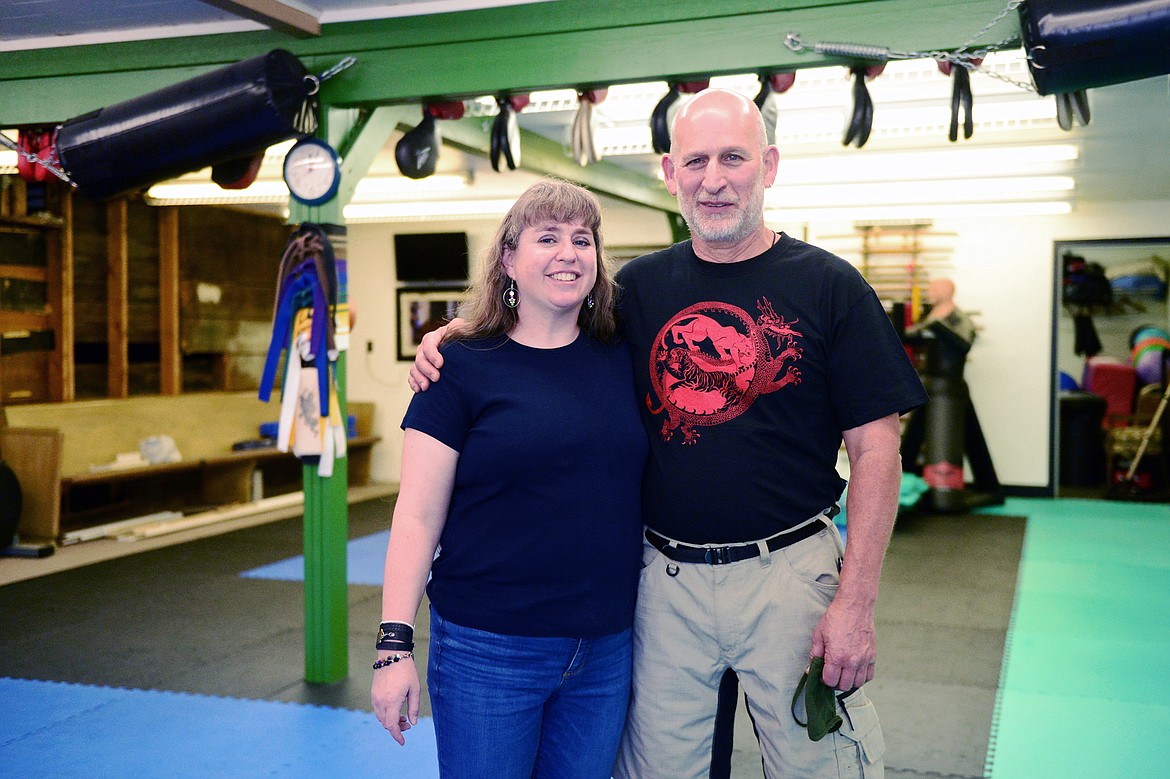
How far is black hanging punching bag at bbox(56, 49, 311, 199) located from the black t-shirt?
2349 millimetres

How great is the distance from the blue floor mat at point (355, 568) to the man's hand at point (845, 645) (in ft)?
15.4

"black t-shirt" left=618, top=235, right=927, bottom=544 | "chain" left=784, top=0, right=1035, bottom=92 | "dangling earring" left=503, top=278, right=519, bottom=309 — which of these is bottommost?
"black t-shirt" left=618, top=235, right=927, bottom=544

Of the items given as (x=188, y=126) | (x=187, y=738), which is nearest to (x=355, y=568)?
(x=187, y=738)

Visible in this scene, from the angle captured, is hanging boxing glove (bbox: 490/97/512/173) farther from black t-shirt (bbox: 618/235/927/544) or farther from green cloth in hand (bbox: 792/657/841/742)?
green cloth in hand (bbox: 792/657/841/742)

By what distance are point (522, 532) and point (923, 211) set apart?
856cm

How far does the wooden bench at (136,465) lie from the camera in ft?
23.5

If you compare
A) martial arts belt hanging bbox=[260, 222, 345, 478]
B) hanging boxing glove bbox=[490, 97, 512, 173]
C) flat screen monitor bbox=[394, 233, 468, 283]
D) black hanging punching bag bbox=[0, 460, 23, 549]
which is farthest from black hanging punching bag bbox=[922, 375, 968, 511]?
black hanging punching bag bbox=[0, 460, 23, 549]

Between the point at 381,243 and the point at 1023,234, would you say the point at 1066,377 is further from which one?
the point at 381,243

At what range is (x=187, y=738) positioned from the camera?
3.69m

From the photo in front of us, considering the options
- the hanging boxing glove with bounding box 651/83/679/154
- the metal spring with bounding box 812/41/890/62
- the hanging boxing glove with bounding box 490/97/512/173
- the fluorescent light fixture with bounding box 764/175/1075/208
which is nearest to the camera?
the metal spring with bounding box 812/41/890/62

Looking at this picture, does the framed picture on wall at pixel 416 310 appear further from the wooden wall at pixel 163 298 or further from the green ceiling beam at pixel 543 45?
the green ceiling beam at pixel 543 45

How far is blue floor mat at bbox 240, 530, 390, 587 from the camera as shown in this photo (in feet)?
21.1

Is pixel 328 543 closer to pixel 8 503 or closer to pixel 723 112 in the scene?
pixel 723 112

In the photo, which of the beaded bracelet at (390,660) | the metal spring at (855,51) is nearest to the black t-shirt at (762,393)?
the beaded bracelet at (390,660)
